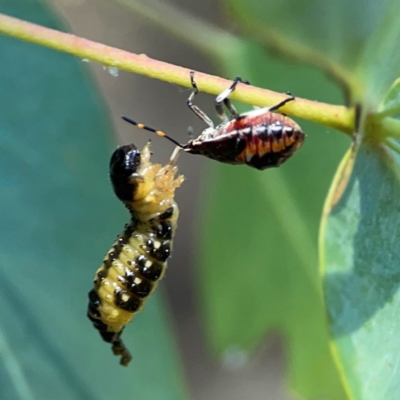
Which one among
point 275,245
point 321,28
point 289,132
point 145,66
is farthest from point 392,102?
point 275,245

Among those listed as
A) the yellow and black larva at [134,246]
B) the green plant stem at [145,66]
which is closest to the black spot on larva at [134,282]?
the yellow and black larva at [134,246]

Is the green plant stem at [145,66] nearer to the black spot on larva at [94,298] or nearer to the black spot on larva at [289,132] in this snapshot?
the black spot on larva at [289,132]

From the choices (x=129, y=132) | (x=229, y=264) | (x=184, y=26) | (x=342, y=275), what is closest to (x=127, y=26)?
(x=129, y=132)

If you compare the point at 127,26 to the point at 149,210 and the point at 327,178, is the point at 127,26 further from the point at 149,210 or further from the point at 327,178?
the point at 149,210

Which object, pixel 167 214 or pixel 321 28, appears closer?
pixel 167 214

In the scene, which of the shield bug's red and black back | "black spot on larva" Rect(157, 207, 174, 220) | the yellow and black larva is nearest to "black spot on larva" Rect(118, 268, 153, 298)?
the yellow and black larva

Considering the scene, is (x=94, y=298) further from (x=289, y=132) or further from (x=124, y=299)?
(x=289, y=132)

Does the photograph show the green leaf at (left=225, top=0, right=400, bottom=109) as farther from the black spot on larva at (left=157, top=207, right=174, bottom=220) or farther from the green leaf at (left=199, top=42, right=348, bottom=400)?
the black spot on larva at (left=157, top=207, right=174, bottom=220)
